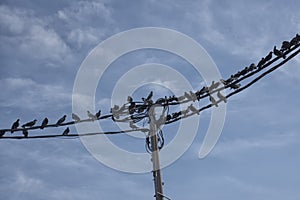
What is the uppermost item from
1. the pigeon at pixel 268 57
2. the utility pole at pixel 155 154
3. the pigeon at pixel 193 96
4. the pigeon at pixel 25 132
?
the pigeon at pixel 193 96

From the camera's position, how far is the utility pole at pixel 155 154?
32.9 ft

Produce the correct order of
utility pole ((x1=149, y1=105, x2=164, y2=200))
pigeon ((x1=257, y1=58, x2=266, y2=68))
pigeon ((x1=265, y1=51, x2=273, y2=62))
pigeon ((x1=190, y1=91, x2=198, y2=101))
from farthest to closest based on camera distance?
pigeon ((x1=190, y1=91, x2=198, y2=101)) < utility pole ((x1=149, y1=105, x2=164, y2=200)) < pigeon ((x1=257, y1=58, x2=266, y2=68)) < pigeon ((x1=265, y1=51, x2=273, y2=62))

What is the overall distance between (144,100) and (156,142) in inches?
41.1

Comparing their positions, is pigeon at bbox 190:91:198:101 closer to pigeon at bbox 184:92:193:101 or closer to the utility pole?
pigeon at bbox 184:92:193:101

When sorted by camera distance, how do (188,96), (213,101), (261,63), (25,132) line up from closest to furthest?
1. (261,63)
2. (213,101)
3. (188,96)
4. (25,132)

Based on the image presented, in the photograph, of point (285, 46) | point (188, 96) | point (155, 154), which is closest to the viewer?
point (285, 46)

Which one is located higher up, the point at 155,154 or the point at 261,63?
the point at 261,63

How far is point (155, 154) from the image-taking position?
413 inches

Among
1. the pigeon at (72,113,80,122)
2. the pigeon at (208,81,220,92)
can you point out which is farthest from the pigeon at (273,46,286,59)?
the pigeon at (72,113,80,122)

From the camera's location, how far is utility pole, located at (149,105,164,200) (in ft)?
32.9

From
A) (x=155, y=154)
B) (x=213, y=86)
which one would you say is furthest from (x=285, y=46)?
(x=155, y=154)

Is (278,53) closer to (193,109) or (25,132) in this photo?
(193,109)

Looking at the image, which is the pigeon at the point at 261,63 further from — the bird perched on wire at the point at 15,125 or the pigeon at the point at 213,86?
the bird perched on wire at the point at 15,125

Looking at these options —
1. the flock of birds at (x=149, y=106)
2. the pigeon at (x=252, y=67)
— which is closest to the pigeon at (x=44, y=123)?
the flock of birds at (x=149, y=106)
